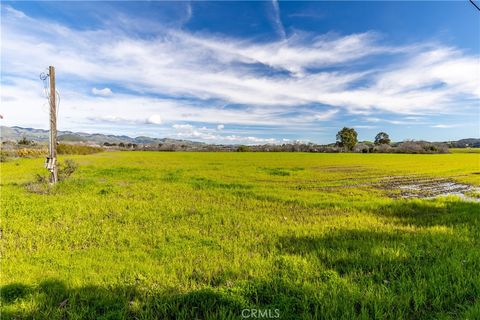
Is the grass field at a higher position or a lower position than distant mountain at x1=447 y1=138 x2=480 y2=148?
lower

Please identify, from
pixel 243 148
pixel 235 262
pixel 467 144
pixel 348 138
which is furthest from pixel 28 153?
pixel 467 144

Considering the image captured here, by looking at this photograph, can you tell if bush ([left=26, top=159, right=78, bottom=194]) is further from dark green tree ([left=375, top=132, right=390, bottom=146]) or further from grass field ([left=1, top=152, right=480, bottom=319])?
dark green tree ([left=375, top=132, right=390, bottom=146])

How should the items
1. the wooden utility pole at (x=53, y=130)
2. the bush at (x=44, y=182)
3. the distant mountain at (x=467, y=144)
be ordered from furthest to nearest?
1. the distant mountain at (x=467, y=144)
2. the wooden utility pole at (x=53, y=130)
3. the bush at (x=44, y=182)

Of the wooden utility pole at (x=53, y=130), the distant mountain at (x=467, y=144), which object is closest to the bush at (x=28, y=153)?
the wooden utility pole at (x=53, y=130)

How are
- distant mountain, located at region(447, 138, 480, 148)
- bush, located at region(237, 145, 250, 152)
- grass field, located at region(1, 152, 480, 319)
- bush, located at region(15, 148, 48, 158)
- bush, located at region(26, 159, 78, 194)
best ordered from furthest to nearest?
Result: distant mountain, located at region(447, 138, 480, 148) → bush, located at region(237, 145, 250, 152) → bush, located at region(15, 148, 48, 158) → bush, located at region(26, 159, 78, 194) → grass field, located at region(1, 152, 480, 319)

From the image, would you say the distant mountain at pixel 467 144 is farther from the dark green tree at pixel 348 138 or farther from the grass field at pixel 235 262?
the grass field at pixel 235 262

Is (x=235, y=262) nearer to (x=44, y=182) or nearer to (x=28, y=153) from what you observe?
(x=44, y=182)

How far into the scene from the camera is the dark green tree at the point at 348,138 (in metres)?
107

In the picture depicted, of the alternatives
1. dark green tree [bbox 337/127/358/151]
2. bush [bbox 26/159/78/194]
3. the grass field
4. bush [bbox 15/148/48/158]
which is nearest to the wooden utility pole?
bush [bbox 26/159/78/194]

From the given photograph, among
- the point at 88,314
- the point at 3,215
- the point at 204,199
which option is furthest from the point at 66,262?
the point at 204,199

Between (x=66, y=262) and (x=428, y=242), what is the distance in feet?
28.9

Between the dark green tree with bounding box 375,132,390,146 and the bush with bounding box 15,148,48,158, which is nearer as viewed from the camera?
the bush with bounding box 15,148,48,158

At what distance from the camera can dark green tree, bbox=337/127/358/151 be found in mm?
107113

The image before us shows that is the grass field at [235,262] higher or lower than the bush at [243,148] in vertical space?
lower
